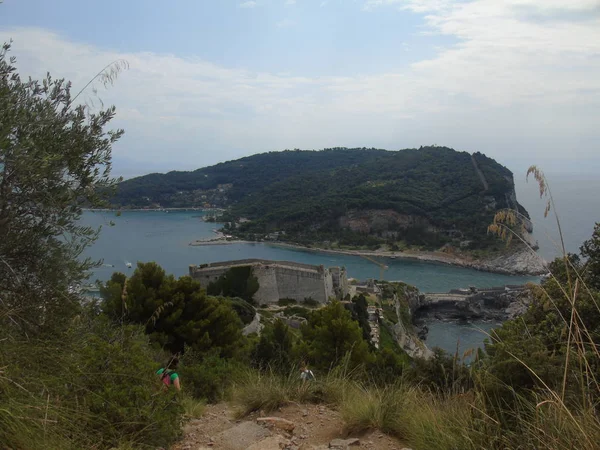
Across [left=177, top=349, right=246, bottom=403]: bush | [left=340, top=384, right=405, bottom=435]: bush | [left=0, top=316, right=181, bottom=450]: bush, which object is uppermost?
[left=0, top=316, right=181, bottom=450]: bush

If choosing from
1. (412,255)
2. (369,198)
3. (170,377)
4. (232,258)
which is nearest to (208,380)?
(170,377)

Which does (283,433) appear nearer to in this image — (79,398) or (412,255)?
(79,398)

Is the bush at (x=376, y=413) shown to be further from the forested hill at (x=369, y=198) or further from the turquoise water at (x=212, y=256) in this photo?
the forested hill at (x=369, y=198)

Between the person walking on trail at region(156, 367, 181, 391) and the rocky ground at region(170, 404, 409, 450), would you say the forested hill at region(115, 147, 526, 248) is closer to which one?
the person walking on trail at region(156, 367, 181, 391)

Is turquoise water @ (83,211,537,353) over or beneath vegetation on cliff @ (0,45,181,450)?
beneath

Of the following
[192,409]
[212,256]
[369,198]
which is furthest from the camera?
[369,198]

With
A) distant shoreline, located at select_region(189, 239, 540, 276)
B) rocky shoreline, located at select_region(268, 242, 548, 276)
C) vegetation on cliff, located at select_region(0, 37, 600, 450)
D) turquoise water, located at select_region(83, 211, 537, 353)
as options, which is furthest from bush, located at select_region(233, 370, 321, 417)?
distant shoreline, located at select_region(189, 239, 540, 276)
